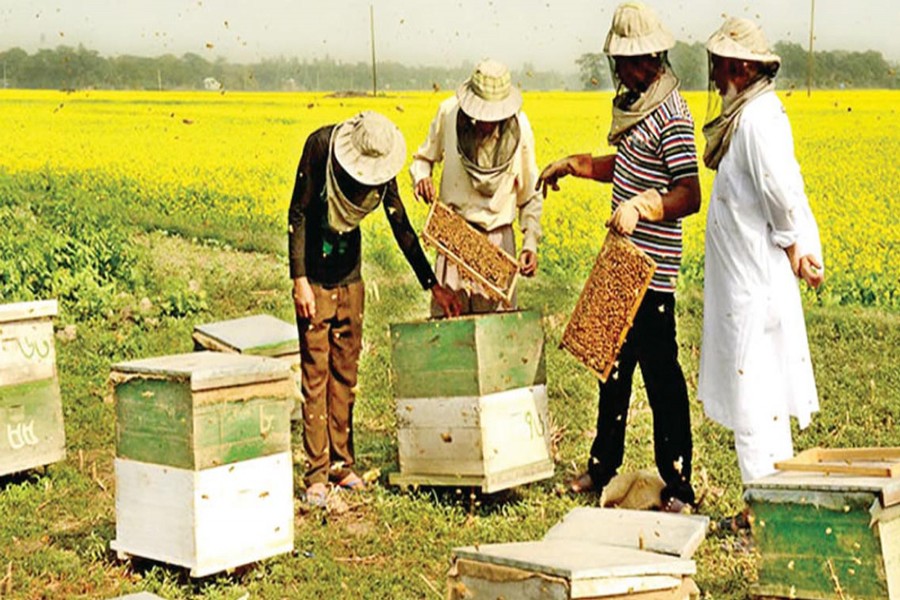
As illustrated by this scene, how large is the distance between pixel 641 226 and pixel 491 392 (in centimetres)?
98

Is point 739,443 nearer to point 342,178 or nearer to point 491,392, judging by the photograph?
point 491,392

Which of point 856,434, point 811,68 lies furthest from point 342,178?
point 811,68

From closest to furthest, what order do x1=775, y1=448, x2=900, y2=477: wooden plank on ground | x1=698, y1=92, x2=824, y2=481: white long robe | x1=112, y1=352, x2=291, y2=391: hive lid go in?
x1=775, y1=448, x2=900, y2=477: wooden plank on ground < x1=112, y1=352, x2=291, y2=391: hive lid < x1=698, y1=92, x2=824, y2=481: white long robe

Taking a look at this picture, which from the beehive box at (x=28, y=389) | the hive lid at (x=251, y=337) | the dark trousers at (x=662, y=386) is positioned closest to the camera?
the dark trousers at (x=662, y=386)

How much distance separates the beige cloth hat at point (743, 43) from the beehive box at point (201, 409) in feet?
6.86

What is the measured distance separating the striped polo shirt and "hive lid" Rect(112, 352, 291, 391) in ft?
5.50

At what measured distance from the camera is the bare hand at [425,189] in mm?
6340

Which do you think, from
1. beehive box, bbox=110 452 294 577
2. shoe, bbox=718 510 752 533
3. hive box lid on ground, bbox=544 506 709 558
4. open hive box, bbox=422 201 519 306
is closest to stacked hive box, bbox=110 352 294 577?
beehive box, bbox=110 452 294 577

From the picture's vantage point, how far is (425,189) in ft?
20.9

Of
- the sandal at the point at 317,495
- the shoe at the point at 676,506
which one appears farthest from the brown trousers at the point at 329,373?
the shoe at the point at 676,506

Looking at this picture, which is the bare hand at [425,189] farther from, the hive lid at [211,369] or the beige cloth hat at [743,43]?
the beige cloth hat at [743,43]

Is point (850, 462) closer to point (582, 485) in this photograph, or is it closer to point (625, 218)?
point (625, 218)

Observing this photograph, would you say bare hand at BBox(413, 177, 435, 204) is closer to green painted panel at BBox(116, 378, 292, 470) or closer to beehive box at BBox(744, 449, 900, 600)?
green painted panel at BBox(116, 378, 292, 470)

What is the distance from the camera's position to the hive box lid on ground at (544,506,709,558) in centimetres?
426
